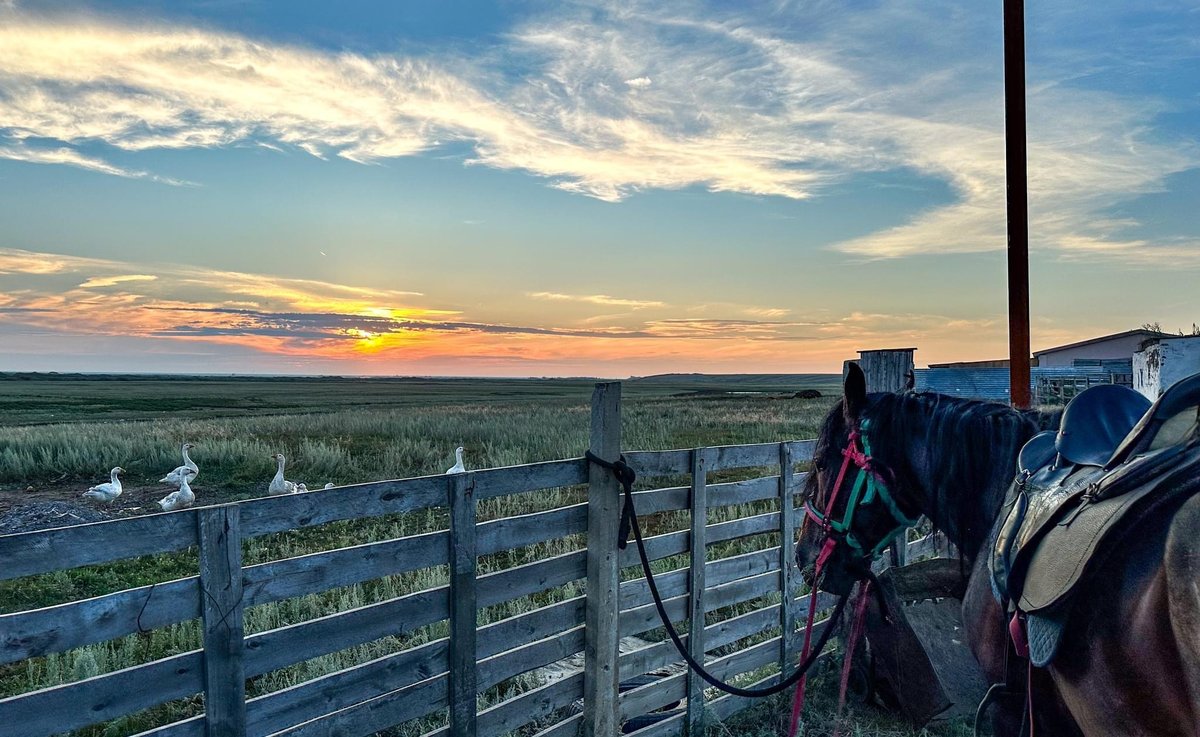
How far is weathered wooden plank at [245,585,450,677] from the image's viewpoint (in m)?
2.63

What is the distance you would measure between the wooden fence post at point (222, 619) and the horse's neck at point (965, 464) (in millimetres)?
2849

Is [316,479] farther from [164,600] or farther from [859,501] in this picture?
[859,501]

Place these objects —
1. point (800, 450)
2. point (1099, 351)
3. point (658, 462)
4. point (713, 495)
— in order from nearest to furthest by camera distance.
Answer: point (658, 462)
point (713, 495)
point (800, 450)
point (1099, 351)

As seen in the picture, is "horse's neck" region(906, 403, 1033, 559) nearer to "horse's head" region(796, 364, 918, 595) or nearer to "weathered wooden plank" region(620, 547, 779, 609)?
"horse's head" region(796, 364, 918, 595)

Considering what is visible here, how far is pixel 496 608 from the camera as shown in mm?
6797

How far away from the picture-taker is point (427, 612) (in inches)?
125

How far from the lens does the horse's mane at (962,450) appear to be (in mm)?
3016

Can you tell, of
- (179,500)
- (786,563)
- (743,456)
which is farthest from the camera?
(179,500)

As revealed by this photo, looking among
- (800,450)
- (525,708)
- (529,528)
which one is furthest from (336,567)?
(800,450)

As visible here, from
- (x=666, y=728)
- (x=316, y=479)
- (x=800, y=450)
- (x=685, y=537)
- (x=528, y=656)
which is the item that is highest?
(x=800, y=450)

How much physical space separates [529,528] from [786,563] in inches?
95.3

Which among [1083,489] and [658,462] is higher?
[1083,489]

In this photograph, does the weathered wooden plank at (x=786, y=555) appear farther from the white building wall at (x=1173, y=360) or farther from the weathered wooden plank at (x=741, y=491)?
the white building wall at (x=1173, y=360)

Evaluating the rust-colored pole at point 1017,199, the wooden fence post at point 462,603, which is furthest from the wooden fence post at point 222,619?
the rust-colored pole at point 1017,199
